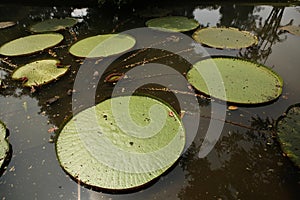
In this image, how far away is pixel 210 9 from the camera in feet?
19.7

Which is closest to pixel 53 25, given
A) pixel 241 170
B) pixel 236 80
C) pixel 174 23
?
pixel 174 23

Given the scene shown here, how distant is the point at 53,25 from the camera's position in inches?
203

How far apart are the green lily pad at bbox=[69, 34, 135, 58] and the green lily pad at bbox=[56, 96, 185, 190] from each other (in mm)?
1423

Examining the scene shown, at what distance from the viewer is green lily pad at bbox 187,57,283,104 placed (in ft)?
9.96

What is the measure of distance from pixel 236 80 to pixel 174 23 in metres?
2.39

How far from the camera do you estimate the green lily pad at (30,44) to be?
4.23 meters

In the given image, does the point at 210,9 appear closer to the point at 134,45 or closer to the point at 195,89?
the point at 134,45

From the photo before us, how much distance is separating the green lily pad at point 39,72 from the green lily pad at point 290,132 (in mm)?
3107

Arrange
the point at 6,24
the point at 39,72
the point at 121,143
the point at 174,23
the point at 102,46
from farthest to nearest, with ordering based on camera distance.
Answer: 1. the point at 6,24
2. the point at 174,23
3. the point at 102,46
4. the point at 39,72
5. the point at 121,143

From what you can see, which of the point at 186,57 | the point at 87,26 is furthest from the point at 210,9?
the point at 87,26

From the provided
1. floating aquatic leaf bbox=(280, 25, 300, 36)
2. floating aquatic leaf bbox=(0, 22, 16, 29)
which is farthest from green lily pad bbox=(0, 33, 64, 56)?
floating aquatic leaf bbox=(280, 25, 300, 36)

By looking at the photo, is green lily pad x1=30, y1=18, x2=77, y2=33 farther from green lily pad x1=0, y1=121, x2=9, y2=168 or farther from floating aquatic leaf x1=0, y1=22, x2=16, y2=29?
green lily pad x1=0, y1=121, x2=9, y2=168

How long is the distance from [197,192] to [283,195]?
30.4 inches

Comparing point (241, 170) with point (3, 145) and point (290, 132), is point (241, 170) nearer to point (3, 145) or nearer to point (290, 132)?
point (290, 132)
